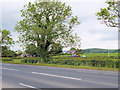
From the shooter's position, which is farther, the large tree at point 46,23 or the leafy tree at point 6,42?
the leafy tree at point 6,42

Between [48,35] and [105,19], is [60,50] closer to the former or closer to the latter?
[48,35]

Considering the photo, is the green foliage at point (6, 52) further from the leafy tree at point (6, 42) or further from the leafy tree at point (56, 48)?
the leafy tree at point (56, 48)

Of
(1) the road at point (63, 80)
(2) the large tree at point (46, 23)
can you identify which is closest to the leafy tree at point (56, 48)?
(2) the large tree at point (46, 23)

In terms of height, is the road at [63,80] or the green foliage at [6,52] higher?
the green foliage at [6,52]

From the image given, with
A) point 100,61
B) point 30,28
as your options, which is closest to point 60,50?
point 30,28

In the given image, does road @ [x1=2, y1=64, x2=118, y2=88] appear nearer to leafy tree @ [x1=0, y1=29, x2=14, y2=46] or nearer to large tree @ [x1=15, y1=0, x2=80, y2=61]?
large tree @ [x1=15, y1=0, x2=80, y2=61]

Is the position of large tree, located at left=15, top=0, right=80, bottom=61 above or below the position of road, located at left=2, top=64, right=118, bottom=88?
above

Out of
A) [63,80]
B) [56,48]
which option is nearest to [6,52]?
[56,48]

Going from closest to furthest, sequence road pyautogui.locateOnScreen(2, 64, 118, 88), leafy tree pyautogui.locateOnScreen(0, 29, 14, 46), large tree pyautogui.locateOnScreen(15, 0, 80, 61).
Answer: road pyautogui.locateOnScreen(2, 64, 118, 88) → large tree pyautogui.locateOnScreen(15, 0, 80, 61) → leafy tree pyautogui.locateOnScreen(0, 29, 14, 46)

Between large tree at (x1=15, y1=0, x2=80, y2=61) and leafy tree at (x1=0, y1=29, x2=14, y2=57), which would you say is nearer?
large tree at (x1=15, y1=0, x2=80, y2=61)

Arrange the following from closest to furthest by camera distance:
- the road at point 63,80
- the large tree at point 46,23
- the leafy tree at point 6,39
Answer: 1. the road at point 63,80
2. the large tree at point 46,23
3. the leafy tree at point 6,39

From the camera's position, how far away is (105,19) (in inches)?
858

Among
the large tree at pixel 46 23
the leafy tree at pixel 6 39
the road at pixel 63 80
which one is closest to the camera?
the road at pixel 63 80

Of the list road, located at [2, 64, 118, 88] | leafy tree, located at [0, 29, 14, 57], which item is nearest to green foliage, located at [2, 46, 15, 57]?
leafy tree, located at [0, 29, 14, 57]
